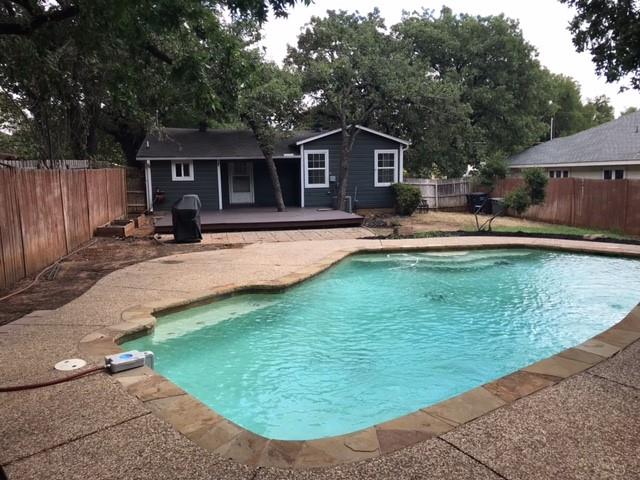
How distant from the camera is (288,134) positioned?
1631cm

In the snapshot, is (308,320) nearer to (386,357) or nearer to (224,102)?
(386,357)

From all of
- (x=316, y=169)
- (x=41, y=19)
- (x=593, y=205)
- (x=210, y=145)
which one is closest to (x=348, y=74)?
A: (x=316, y=169)

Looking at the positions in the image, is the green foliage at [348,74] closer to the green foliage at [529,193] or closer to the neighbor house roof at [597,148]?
the green foliage at [529,193]

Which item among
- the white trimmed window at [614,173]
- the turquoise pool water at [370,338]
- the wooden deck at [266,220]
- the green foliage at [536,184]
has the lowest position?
the turquoise pool water at [370,338]

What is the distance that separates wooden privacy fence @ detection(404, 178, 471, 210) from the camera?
1948 centimetres

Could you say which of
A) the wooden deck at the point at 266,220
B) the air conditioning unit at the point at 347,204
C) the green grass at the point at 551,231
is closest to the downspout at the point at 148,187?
the wooden deck at the point at 266,220

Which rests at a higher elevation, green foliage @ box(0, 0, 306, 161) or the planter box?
green foliage @ box(0, 0, 306, 161)

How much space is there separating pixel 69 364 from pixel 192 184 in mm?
13933

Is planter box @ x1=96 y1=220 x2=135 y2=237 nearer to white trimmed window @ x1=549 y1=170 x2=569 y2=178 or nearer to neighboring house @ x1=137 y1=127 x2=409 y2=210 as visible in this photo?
neighboring house @ x1=137 y1=127 x2=409 y2=210

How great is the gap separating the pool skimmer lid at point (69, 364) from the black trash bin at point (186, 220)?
7.45m

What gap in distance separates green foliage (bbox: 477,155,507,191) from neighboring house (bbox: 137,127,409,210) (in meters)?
3.51

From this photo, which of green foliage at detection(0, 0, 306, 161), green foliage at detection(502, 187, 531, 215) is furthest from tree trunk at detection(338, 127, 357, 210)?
green foliage at detection(0, 0, 306, 161)

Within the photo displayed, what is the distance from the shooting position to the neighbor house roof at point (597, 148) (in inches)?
671

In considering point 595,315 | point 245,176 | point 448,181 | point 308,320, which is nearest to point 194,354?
point 308,320
